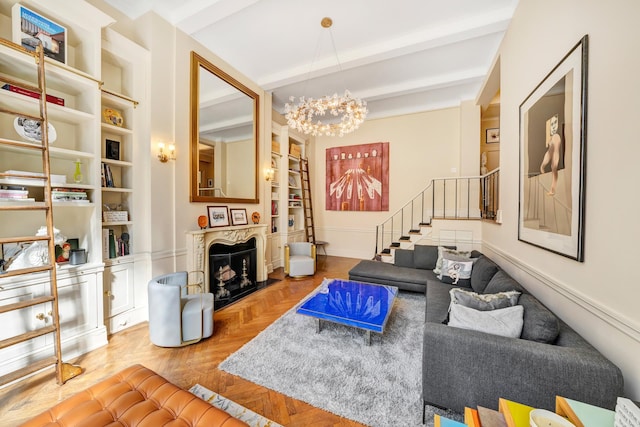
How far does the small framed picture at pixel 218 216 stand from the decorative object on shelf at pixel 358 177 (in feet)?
11.2

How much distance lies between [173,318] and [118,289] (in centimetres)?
94

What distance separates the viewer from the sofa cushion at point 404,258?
13.8ft

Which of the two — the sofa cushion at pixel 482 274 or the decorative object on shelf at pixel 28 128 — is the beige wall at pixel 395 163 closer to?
the sofa cushion at pixel 482 274

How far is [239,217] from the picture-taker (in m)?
4.18

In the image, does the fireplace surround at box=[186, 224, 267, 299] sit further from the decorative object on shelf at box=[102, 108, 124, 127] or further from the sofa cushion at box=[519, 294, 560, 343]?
the sofa cushion at box=[519, 294, 560, 343]

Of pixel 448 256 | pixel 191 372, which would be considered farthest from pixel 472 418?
pixel 448 256

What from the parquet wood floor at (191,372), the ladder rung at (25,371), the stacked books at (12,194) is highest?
the stacked books at (12,194)

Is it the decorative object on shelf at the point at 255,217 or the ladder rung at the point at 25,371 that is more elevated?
the decorative object on shelf at the point at 255,217

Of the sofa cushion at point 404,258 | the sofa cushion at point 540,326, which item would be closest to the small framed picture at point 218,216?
the sofa cushion at point 404,258

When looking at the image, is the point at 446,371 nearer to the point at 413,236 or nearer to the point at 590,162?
the point at 590,162

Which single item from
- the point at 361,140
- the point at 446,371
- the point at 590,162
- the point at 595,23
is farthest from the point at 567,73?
the point at 361,140

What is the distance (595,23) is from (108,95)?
4.12 metres

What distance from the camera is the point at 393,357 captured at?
7.32ft

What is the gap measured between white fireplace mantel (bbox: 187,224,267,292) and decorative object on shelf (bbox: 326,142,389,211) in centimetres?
275
